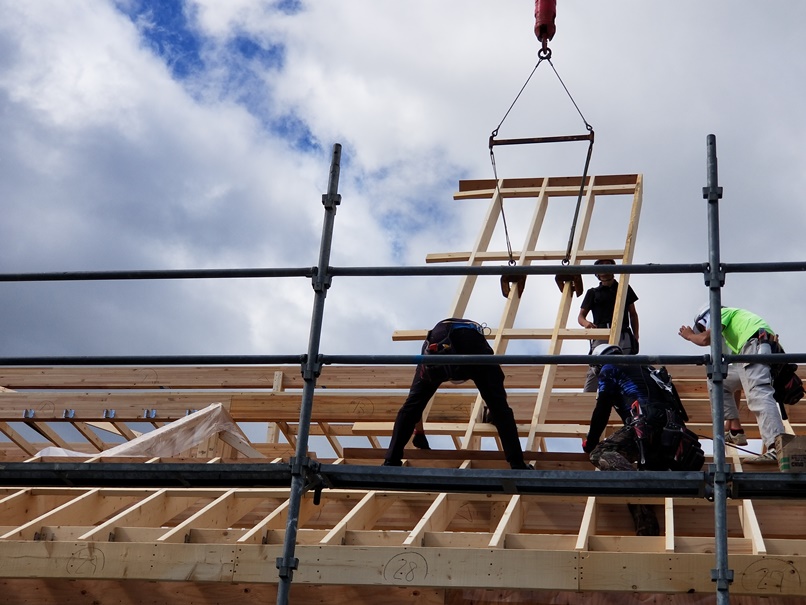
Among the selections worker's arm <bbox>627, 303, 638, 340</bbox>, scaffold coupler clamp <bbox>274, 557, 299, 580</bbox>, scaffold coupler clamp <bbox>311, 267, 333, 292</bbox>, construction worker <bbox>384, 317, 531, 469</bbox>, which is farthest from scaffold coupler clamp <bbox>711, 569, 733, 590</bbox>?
worker's arm <bbox>627, 303, 638, 340</bbox>

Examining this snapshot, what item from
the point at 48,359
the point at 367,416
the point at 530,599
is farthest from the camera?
the point at 367,416

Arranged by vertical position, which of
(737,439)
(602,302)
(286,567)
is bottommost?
(286,567)

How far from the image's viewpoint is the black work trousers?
7.41m

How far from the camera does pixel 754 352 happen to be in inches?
320

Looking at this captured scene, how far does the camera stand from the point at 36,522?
6.25m

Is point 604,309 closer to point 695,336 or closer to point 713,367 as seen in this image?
point 695,336

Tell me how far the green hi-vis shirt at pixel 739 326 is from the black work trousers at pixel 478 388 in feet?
6.67

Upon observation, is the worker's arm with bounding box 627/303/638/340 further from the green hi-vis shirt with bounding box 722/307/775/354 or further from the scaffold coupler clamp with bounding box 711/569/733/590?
the scaffold coupler clamp with bounding box 711/569/733/590

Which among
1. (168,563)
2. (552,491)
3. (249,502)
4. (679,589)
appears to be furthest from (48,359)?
(679,589)

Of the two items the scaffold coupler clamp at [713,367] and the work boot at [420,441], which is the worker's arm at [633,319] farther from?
the scaffold coupler clamp at [713,367]

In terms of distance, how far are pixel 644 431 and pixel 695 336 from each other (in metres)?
1.53

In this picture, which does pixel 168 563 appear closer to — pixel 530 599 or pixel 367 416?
pixel 530 599

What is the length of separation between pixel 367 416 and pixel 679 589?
16.2 feet

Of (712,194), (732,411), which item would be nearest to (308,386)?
(712,194)
